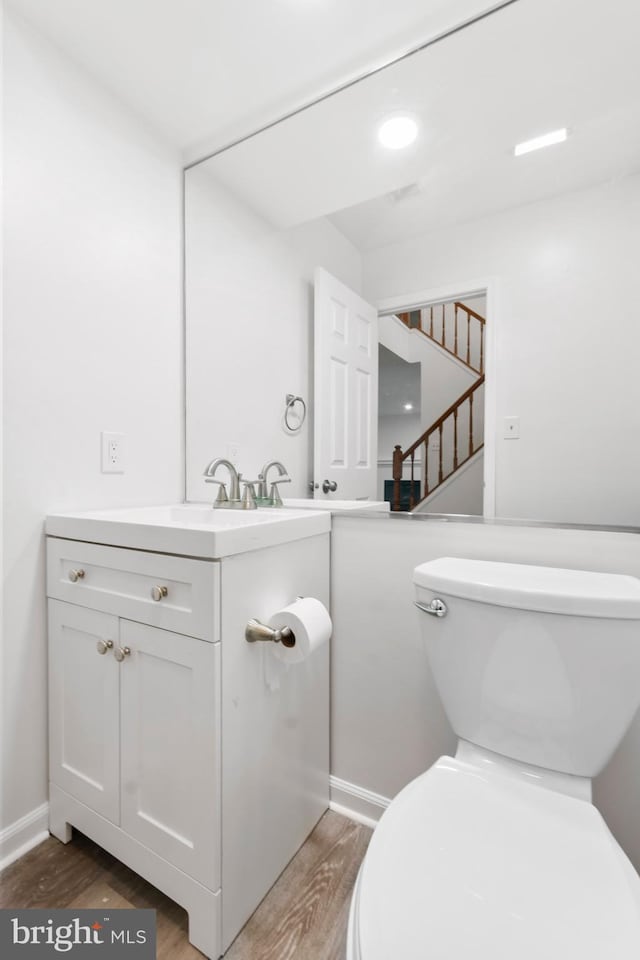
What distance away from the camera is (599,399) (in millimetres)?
1000

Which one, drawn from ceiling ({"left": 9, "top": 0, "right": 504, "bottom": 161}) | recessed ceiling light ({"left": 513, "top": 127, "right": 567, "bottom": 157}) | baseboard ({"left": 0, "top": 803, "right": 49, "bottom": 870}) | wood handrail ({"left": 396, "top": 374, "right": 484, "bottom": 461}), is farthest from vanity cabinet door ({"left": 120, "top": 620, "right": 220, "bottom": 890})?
ceiling ({"left": 9, "top": 0, "right": 504, "bottom": 161})

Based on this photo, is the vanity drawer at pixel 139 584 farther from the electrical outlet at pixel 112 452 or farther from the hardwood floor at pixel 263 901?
the hardwood floor at pixel 263 901

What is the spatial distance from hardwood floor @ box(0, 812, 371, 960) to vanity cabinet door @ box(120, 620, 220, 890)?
5.8 inches

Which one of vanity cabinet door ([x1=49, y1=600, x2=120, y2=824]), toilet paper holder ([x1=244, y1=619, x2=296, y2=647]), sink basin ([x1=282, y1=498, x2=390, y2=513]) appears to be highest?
sink basin ([x1=282, y1=498, x2=390, y2=513])

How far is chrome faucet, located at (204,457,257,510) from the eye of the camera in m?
1.49

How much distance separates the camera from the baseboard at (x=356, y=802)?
1.27m

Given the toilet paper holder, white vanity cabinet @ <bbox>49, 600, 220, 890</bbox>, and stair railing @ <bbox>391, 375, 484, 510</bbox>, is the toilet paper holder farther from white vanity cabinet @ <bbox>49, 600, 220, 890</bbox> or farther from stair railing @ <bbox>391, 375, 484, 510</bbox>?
stair railing @ <bbox>391, 375, 484, 510</bbox>

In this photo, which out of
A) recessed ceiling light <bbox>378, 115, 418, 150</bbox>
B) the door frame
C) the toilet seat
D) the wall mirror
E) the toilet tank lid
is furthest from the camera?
recessed ceiling light <bbox>378, 115, 418, 150</bbox>

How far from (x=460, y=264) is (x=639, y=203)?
0.38 meters

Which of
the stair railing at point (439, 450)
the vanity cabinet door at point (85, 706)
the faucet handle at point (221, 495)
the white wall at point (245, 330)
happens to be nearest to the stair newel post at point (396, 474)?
the stair railing at point (439, 450)

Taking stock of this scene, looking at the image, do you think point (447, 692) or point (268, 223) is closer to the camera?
point (447, 692)

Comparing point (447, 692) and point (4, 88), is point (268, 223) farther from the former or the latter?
point (447, 692)

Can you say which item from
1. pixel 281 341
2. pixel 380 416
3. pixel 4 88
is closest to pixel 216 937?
pixel 380 416

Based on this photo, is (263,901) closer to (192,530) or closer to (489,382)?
(192,530)
